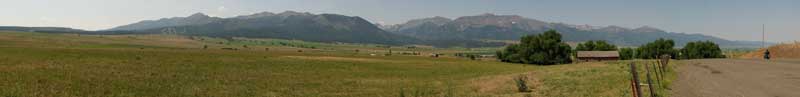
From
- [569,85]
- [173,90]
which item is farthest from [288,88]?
[569,85]

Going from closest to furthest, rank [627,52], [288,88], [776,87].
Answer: [776,87] → [288,88] → [627,52]

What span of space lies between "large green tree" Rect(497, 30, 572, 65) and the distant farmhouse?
13090 mm

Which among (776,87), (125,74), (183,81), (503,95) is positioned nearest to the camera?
(776,87)

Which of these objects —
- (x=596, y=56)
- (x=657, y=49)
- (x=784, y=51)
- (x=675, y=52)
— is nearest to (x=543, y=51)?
(x=596, y=56)

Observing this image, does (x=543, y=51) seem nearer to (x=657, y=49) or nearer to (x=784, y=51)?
(x=784, y=51)

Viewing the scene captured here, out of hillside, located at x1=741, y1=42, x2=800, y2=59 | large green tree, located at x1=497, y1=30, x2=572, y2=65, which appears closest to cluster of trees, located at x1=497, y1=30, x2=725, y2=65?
large green tree, located at x1=497, y1=30, x2=572, y2=65

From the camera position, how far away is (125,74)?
45.0 m

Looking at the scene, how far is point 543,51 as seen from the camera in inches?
4973

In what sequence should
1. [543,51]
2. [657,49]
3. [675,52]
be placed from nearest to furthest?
[543,51]
[675,52]
[657,49]

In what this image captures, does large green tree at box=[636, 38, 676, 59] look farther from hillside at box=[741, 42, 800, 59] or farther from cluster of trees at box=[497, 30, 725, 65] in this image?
hillside at box=[741, 42, 800, 59]

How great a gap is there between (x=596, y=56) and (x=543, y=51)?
21.6 metres

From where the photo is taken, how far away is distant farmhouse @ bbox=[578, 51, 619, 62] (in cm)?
13975

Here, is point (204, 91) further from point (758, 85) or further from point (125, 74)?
point (758, 85)

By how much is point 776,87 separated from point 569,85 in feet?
33.4
